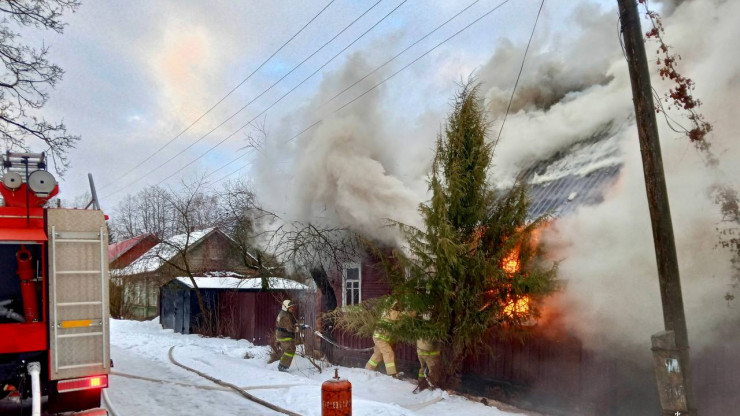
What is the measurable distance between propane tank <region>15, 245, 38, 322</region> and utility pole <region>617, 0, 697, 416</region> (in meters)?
6.06

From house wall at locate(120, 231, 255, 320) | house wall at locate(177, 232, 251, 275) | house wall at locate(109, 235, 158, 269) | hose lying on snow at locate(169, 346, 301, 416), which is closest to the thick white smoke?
hose lying on snow at locate(169, 346, 301, 416)

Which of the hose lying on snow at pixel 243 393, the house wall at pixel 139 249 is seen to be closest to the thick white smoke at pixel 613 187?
the hose lying on snow at pixel 243 393

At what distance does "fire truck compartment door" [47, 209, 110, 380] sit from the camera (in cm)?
491

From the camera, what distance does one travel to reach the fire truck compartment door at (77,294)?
16.1 ft

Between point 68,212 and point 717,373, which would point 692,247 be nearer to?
point 717,373

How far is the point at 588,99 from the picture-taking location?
1286 cm

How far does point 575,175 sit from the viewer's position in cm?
1052

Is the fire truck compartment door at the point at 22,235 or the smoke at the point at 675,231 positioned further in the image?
the smoke at the point at 675,231

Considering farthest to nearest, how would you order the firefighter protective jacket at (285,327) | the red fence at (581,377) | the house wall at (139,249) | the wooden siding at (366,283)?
the house wall at (139,249) < the wooden siding at (366,283) < the firefighter protective jacket at (285,327) < the red fence at (581,377)

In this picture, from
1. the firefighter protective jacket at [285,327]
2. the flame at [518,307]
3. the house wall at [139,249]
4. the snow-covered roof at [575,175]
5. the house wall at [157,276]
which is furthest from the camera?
the house wall at [139,249]

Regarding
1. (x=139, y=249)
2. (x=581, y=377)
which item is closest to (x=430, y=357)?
(x=581, y=377)

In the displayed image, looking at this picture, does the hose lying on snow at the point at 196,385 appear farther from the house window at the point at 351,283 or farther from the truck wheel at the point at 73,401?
the house window at the point at 351,283

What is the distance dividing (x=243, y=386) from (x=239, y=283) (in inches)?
292

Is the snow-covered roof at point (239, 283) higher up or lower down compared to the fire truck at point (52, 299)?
lower down
